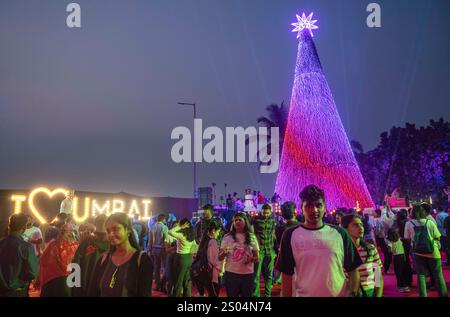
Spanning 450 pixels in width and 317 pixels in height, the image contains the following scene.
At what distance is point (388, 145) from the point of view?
47062 millimetres

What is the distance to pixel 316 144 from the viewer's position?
26234 millimetres

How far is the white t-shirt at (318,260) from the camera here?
13.0 feet

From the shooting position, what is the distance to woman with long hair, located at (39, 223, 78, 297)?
582 centimetres

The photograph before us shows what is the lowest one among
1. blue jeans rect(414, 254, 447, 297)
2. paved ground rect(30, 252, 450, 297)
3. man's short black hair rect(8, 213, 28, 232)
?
A: paved ground rect(30, 252, 450, 297)

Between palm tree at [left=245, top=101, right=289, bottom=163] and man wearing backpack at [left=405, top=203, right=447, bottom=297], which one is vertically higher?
palm tree at [left=245, top=101, right=289, bottom=163]

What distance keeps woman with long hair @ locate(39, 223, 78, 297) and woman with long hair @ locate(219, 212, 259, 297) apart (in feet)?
7.96

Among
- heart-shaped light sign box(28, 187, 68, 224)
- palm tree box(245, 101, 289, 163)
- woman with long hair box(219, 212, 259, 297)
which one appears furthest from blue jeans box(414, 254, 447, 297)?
palm tree box(245, 101, 289, 163)

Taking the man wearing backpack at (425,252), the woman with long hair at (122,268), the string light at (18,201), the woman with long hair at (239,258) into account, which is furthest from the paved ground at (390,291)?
the string light at (18,201)

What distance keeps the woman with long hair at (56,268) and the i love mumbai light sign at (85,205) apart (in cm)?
850

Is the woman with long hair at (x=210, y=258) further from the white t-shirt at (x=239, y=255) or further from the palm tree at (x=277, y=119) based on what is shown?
the palm tree at (x=277, y=119)

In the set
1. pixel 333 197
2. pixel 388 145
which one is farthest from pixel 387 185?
pixel 333 197

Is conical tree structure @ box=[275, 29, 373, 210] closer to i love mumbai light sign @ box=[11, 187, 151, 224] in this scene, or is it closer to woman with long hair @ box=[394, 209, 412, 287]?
i love mumbai light sign @ box=[11, 187, 151, 224]

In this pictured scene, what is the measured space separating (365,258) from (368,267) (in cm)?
13
